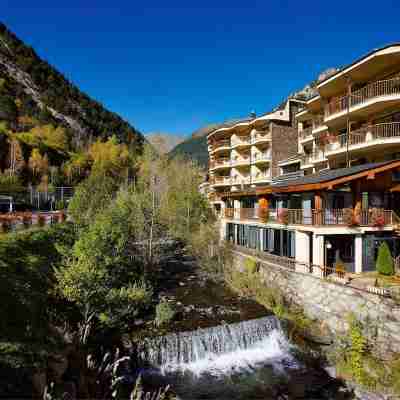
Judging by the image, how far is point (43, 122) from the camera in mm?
79000

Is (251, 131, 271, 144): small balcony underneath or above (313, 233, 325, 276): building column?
above

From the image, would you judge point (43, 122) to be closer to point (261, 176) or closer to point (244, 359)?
point (261, 176)

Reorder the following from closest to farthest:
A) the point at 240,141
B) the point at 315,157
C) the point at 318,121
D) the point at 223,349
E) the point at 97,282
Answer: the point at 97,282
the point at 223,349
the point at 315,157
the point at 318,121
the point at 240,141

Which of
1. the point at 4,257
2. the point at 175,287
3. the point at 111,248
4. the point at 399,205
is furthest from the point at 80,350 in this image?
the point at 399,205

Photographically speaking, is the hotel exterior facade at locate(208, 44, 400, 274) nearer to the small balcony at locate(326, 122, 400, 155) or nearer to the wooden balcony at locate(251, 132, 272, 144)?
the small balcony at locate(326, 122, 400, 155)

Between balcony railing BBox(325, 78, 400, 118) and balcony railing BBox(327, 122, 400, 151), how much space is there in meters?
2.08

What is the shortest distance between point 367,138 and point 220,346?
18.4 meters

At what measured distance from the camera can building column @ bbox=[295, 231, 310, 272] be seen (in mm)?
17828

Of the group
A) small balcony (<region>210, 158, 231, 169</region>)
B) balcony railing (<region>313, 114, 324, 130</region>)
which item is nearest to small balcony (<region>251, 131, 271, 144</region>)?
small balcony (<region>210, 158, 231, 169</region>)

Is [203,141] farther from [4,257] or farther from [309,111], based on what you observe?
[4,257]

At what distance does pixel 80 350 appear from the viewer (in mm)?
11031

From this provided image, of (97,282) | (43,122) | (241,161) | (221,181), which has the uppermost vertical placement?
(43,122)

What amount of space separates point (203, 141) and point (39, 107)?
74179mm

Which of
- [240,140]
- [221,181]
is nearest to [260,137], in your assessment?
[240,140]
